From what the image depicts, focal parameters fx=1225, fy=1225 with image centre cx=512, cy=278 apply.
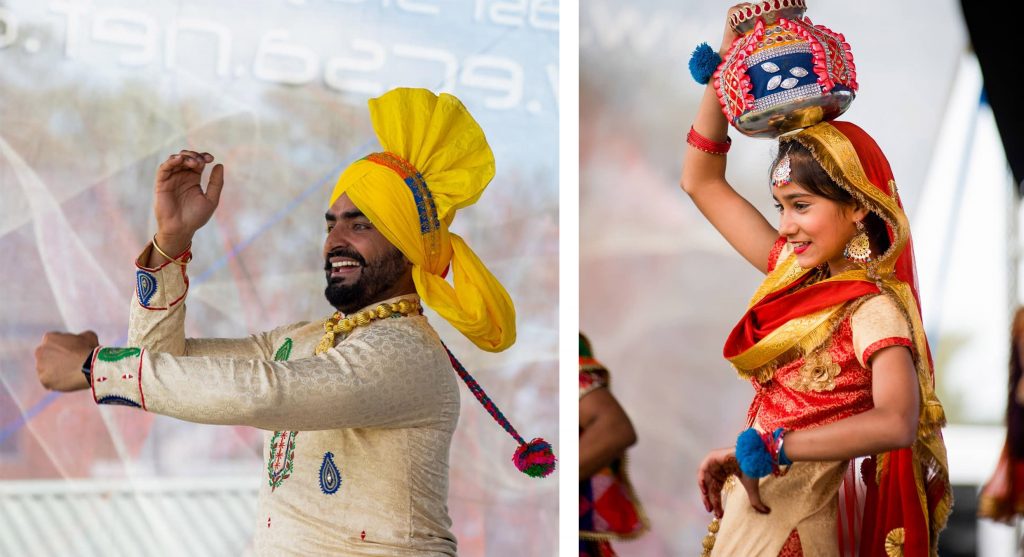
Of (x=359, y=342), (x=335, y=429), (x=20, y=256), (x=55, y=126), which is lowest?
(x=335, y=429)

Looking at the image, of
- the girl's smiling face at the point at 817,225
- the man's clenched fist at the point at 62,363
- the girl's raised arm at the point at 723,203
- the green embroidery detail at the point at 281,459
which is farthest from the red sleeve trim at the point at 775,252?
the man's clenched fist at the point at 62,363

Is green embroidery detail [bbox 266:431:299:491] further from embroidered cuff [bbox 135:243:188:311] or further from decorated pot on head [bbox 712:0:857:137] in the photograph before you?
decorated pot on head [bbox 712:0:857:137]

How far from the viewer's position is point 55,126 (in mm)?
4141

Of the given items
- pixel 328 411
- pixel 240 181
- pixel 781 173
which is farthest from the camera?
pixel 240 181

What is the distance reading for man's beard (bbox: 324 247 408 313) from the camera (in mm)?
2912

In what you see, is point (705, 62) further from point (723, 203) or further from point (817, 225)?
point (817, 225)

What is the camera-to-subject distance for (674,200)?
4070mm

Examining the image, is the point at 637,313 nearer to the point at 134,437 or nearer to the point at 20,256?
the point at 134,437

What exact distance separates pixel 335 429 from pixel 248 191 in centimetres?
178

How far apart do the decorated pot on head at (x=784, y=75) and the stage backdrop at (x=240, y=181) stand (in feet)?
5.96

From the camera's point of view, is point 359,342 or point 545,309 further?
point 545,309

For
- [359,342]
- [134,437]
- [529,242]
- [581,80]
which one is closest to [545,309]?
[529,242]

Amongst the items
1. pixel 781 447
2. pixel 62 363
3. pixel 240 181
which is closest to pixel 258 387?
pixel 62 363

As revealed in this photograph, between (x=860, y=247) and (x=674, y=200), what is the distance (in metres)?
1.52
